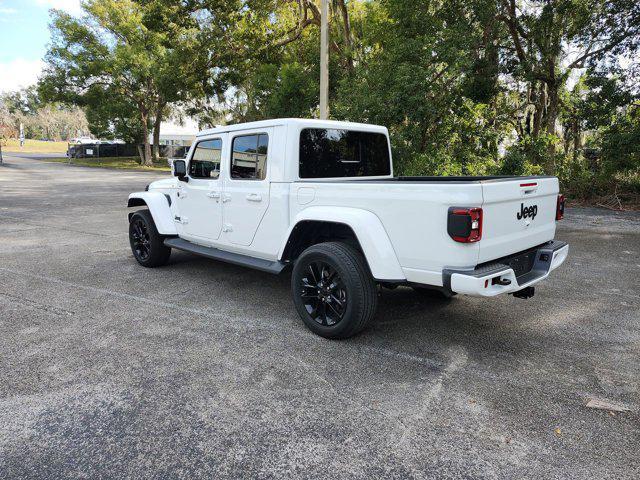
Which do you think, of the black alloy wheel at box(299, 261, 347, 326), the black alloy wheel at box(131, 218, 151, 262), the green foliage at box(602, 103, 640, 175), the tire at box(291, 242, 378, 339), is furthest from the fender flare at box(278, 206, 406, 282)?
the green foliage at box(602, 103, 640, 175)

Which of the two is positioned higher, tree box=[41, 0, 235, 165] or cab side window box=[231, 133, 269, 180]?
tree box=[41, 0, 235, 165]

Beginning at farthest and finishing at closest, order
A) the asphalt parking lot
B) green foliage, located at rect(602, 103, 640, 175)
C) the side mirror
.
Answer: green foliage, located at rect(602, 103, 640, 175)
the side mirror
the asphalt parking lot

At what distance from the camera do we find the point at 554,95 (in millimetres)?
14383

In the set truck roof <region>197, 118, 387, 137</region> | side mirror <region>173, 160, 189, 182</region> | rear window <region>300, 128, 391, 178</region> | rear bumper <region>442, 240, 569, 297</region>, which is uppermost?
truck roof <region>197, 118, 387, 137</region>

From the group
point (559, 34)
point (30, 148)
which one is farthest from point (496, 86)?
point (30, 148)

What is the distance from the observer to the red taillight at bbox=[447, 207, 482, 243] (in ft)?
9.77

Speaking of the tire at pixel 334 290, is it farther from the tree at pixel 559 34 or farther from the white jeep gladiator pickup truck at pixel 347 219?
the tree at pixel 559 34

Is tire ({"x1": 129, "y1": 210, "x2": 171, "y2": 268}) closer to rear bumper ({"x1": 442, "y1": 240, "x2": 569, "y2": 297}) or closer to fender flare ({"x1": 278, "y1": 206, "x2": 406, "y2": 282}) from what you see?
fender flare ({"x1": 278, "y1": 206, "x2": 406, "y2": 282})

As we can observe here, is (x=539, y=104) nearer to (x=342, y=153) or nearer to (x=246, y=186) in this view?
(x=342, y=153)

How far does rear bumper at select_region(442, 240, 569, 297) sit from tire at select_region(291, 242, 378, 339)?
670 millimetres

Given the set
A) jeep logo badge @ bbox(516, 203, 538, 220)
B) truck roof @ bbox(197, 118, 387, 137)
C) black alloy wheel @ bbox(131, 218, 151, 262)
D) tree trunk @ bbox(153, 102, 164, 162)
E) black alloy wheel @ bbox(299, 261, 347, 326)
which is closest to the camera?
jeep logo badge @ bbox(516, 203, 538, 220)

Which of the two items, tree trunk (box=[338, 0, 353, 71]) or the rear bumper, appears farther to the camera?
tree trunk (box=[338, 0, 353, 71])

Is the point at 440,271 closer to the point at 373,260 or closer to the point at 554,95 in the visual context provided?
the point at 373,260

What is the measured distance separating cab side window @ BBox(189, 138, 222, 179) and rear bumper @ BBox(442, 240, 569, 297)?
2963 mm
